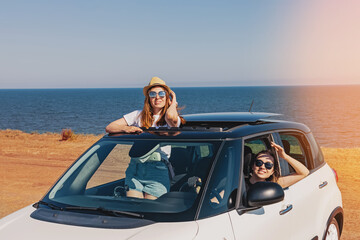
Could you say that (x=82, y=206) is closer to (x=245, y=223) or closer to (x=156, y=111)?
(x=245, y=223)

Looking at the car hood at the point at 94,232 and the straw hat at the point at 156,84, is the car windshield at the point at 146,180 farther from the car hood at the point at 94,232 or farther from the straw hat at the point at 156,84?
the straw hat at the point at 156,84

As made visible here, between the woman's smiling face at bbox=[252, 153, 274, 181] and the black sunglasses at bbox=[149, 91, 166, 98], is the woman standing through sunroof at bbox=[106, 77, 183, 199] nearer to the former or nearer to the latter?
the black sunglasses at bbox=[149, 91, 166, 98]

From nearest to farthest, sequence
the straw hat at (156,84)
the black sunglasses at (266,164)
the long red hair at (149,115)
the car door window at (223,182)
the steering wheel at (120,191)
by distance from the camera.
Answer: the car door window at (223,182) < the steering wheel at (120,191) < the black sunglasses at (266,164) < the long red hair at (149,115) < the straw hat at (156,84)

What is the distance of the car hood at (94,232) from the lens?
2670 millimetres

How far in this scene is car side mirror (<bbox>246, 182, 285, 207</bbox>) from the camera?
3.09 m

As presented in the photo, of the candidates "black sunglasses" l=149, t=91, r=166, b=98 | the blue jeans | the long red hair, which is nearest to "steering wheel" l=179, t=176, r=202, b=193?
the blue jeans

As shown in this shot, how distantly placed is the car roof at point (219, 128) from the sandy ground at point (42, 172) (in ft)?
8.90

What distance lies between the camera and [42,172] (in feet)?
36.5

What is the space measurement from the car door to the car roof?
5.3 inches

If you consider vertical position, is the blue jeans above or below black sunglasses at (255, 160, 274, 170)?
below

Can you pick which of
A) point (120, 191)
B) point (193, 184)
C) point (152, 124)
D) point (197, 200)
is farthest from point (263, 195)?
point (152, 124)

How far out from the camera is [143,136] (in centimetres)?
369

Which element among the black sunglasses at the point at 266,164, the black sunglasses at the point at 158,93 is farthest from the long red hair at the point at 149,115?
the black sunglasses at the point at 266,164

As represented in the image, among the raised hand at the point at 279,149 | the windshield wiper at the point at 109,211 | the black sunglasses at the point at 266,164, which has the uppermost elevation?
the raised hand at the point at 279,149
